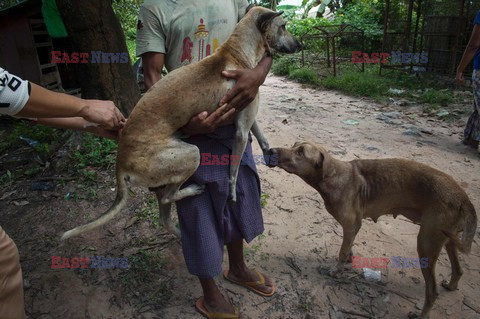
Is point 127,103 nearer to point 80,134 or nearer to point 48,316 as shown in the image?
point 80,134

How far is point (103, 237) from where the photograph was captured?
3.79m

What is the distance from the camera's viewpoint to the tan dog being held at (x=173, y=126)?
92.1 inches

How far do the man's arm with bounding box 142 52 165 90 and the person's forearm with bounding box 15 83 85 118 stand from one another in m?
0.69

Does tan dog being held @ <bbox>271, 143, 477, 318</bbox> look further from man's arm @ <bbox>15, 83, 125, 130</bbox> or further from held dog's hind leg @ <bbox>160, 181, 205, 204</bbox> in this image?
man's arm @ <bbox>15, 83, 125, 130</bbox>

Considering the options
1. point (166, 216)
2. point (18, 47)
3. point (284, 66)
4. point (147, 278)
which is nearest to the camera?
point (166, 216)

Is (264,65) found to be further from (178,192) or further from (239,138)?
(178,192)

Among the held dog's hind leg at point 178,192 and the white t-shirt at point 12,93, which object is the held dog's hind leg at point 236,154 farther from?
the white t-shirt at point 12,93

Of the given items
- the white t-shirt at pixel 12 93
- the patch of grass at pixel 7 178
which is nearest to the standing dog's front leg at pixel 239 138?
the white t-shirt at pixel 12 93

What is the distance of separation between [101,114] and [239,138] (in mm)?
1013

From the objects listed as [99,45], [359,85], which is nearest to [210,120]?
[99,45]

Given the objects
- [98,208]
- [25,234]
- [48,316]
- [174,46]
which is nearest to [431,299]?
[174,46]

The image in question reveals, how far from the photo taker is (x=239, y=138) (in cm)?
254

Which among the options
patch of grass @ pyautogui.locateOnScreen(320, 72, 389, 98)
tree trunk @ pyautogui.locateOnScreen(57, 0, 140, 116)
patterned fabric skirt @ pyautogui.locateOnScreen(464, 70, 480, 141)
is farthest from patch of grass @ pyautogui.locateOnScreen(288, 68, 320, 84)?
tree trunk @ pyautogui.locateOnScreen(57, 0, 140, 116)

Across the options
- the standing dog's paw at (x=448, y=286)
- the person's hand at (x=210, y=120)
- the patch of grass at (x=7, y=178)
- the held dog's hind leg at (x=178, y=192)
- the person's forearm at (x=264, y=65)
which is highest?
the person's forearm at (x=264, y=65)
